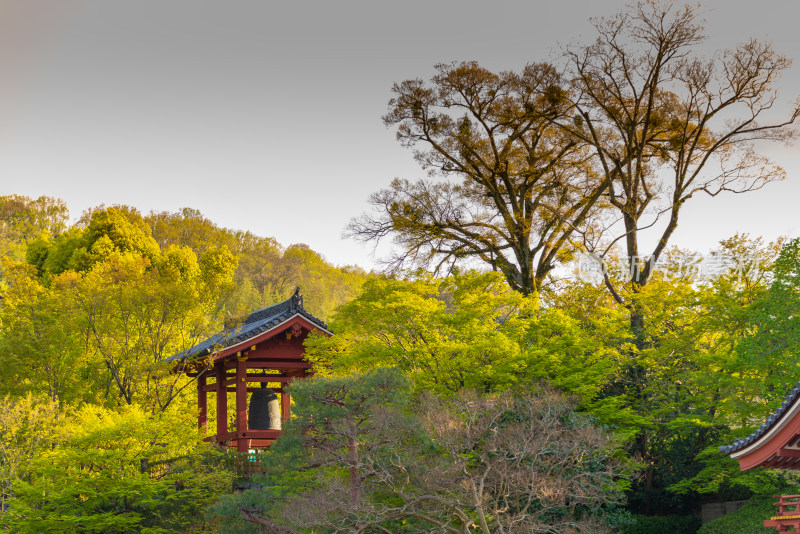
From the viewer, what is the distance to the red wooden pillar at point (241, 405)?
22219mm

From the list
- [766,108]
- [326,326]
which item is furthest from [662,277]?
[326,326]

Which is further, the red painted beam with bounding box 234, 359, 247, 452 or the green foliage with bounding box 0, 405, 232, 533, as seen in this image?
the red painted beam with bounding box 234, 359, 247, 452

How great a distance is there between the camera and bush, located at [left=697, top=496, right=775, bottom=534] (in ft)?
66.5

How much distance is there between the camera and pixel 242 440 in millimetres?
22266

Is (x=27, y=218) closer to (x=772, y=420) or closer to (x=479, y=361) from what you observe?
(x=479, y=361)

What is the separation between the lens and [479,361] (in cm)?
1942

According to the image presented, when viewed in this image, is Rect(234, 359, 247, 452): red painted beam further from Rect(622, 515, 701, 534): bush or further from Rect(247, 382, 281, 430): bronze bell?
Rect(622, 515, 701, 534): bush

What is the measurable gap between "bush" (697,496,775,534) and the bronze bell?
38.8ft

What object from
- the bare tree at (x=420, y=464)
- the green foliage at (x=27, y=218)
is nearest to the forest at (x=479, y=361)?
the bare tree at (x=420, y=464)

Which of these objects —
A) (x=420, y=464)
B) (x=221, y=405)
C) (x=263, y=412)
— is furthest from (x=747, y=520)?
(x=221, y=405)

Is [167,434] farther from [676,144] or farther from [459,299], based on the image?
[676,144]

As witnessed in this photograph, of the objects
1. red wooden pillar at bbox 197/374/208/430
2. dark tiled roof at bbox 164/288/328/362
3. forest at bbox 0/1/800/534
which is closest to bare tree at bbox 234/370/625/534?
forest at bbox 0/1/800/534

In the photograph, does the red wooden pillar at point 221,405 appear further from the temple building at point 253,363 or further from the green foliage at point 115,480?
the green foliage at point 115,480

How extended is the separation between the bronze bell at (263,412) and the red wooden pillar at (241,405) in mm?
186
